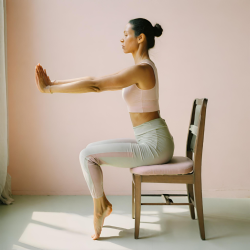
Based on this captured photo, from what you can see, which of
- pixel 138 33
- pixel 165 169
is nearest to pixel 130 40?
pixel 138 33

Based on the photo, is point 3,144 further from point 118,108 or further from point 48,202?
point 118,108

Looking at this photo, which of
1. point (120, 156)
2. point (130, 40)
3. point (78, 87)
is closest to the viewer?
point (78, 87)

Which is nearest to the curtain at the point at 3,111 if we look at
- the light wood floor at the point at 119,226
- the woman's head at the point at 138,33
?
the light wood floor at the point at 119,226

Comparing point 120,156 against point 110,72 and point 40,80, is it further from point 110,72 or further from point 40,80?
point 110,72

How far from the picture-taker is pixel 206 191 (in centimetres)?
288

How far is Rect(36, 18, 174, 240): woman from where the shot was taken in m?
1.76

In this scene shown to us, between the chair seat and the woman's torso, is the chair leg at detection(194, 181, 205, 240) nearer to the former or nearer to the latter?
the chair seat

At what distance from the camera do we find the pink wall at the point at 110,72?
279 cm

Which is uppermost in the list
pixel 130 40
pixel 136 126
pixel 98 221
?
pixel 130 40

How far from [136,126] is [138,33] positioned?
62 cm

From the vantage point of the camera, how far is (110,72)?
2842 mm

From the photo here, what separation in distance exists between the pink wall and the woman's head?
91 cm

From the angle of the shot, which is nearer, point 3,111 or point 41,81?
point 41,81

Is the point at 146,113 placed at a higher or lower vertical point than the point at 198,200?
higher
